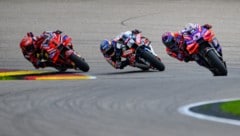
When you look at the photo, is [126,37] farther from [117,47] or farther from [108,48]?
[108,48]

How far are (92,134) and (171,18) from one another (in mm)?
21320

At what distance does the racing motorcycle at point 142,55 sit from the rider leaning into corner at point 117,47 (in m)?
0.06

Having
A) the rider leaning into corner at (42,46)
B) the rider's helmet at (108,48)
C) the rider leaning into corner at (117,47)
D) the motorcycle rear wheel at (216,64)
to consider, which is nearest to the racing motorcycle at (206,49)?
the motorcycle rear wheel at (216,64)

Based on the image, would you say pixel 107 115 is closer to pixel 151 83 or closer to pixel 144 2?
pixel 151 83

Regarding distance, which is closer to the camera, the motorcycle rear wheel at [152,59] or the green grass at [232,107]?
the green grass at [232,107]

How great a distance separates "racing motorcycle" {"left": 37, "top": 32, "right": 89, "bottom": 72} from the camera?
57.1ft

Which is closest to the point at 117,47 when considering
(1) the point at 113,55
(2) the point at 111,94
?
(1) the point at 113,55

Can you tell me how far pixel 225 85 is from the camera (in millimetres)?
14125

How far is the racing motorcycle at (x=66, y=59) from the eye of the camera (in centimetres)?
1739

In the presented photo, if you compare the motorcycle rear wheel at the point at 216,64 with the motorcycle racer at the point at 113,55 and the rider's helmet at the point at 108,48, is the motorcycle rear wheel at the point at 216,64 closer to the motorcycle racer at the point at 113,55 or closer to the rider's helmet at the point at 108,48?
the motorcycle racer at the point at 113,55

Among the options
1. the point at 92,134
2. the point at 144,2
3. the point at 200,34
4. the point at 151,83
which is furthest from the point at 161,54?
the point at 144,2

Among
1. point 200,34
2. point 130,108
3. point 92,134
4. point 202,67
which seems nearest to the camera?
point 92,134

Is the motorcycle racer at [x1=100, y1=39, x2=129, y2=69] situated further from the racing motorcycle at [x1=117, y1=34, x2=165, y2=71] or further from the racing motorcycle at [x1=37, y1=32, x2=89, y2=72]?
the racing motorcycle at [x1=37, y1=32, x2=89, y2=72]

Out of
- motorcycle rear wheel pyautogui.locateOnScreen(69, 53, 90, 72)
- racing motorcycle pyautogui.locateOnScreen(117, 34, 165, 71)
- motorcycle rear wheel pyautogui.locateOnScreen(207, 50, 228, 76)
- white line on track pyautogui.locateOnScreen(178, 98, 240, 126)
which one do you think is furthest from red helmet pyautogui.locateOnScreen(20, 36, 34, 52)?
white line on track pyautogui.locateOnScreen(178, 98, 240, 126)
